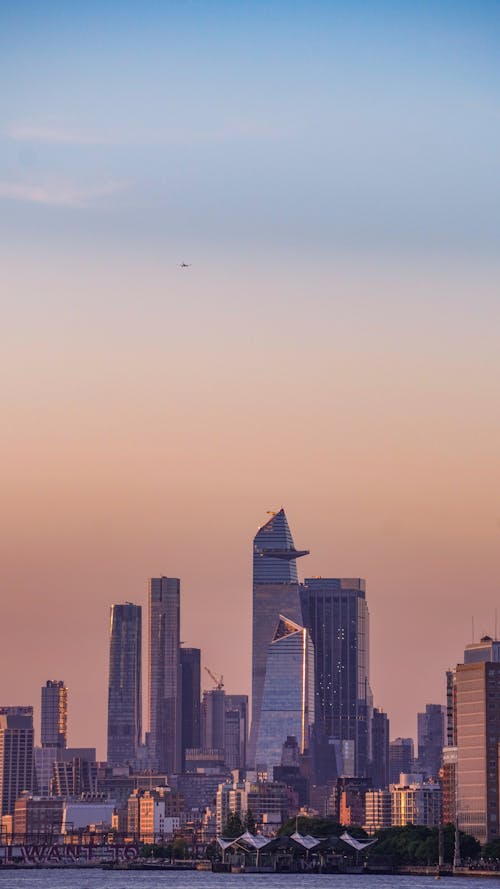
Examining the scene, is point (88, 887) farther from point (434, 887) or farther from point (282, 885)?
point (434, 887)

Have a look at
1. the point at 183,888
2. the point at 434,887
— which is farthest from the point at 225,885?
the point at 434,887

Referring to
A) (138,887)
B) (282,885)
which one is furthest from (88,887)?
(282,885)

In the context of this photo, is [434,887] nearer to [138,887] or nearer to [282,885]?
[282,885]

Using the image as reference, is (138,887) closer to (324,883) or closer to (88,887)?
(88,887)

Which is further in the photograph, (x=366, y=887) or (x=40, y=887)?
(x=40, y=887)

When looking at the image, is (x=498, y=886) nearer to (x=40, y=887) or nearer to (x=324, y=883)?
(x=324, y=883)

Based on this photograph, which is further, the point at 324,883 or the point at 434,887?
the point at 324,883
